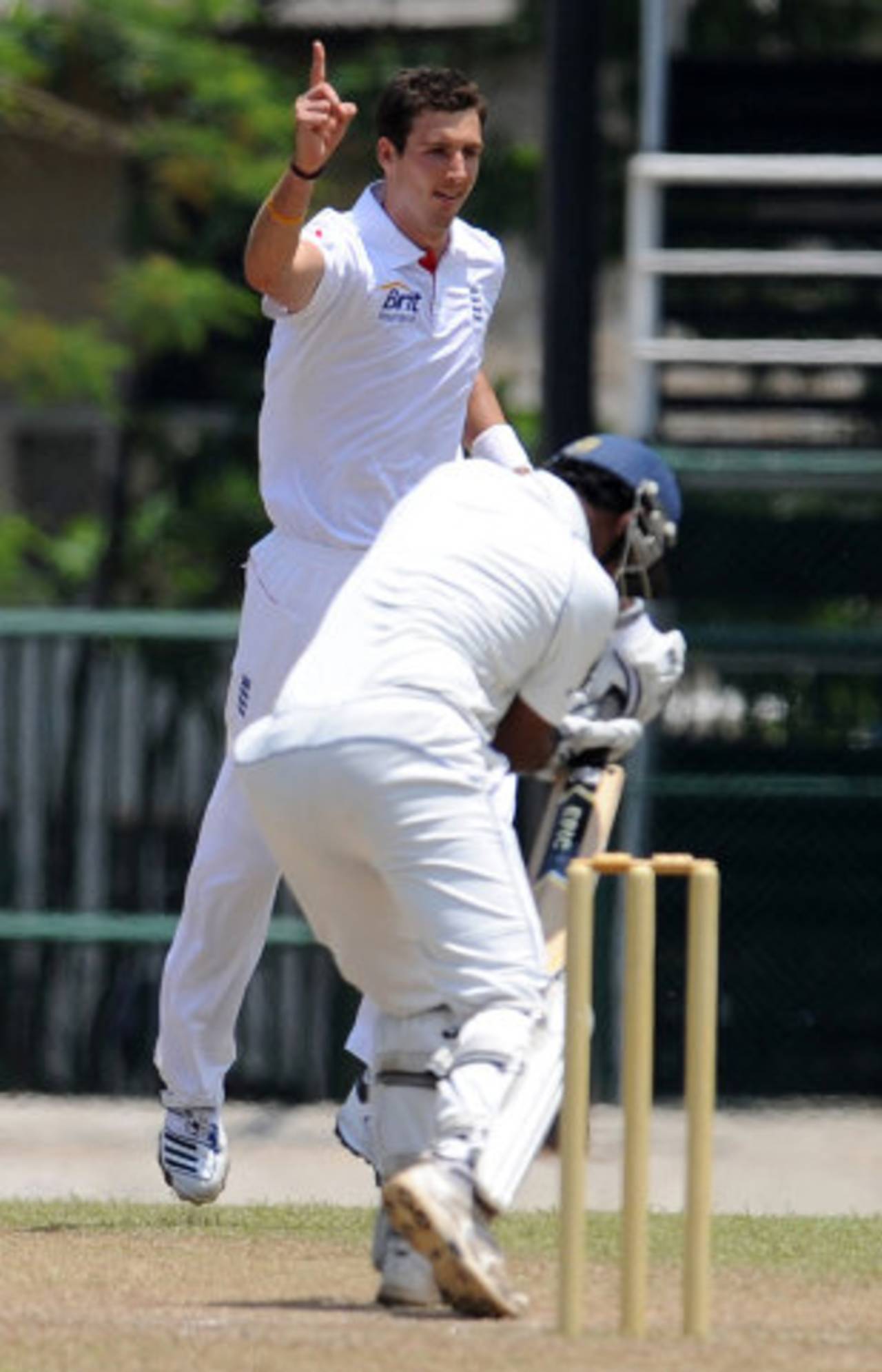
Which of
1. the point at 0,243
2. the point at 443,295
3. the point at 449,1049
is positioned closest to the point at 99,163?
the point at 0,243

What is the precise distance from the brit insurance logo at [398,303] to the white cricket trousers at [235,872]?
1.72ft

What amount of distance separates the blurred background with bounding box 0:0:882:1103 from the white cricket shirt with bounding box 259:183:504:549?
11.8 ft

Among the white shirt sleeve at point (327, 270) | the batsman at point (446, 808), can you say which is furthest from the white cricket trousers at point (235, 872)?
the batsman at point (446, 808)

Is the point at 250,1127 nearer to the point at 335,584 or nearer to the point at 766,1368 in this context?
the point at 335,584

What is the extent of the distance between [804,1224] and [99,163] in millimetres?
11323

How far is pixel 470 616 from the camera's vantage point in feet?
21.7

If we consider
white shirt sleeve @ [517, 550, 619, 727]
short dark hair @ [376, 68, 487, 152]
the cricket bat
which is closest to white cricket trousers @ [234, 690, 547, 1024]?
white shirt sleeve @ [517, 550, 619, 727]

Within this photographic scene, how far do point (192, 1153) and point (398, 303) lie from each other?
1.99m

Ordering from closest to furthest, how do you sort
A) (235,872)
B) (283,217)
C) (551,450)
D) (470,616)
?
(470,616)
(283,217)
(235,872)
(551,450)

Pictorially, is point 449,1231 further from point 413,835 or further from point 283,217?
point 283,217

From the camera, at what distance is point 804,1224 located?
8.82m

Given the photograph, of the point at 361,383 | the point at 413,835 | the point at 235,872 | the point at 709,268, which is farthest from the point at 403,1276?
the point at 709,268

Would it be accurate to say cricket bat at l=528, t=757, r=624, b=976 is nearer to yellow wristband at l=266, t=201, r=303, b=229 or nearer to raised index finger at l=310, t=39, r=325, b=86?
yellow wristband at l=266, t=201, r=303, b=229

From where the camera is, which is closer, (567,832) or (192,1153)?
(567,832)
